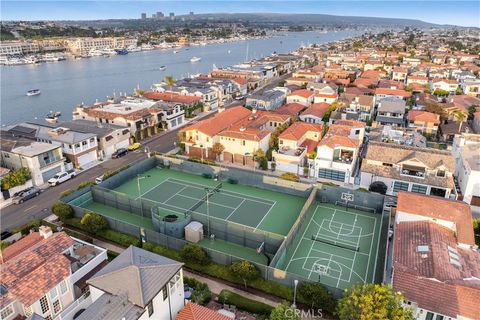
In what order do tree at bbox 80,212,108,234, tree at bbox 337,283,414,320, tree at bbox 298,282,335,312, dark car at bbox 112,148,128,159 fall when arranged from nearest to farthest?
1. tree at bbox 337,283,414,320
2. tree at bbox 298,282,335,312
3. tree at bbox 80,212,108,234
4. dark car at bbox 112,148,128,159

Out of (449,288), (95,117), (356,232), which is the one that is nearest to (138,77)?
(95,117)

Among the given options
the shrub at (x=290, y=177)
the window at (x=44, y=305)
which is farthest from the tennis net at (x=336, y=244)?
the window at (x=44, y=305)

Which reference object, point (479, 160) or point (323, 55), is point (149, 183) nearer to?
point (479, 160)

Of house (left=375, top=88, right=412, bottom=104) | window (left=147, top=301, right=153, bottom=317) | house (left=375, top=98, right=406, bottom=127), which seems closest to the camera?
window (left=147, top=301, right=153, bottom=317)

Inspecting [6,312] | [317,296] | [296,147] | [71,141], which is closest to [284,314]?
[317,296]

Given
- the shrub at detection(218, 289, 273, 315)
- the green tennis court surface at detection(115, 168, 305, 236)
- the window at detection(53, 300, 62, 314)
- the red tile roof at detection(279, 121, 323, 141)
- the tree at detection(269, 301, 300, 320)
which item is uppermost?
the red tile roof at detection(279, 121, 323, 141)

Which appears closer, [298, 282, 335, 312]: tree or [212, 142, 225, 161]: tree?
[298, 282, 335, 312]: tree

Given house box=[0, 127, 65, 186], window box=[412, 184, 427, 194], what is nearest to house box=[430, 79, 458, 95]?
window box=[412, 184, 427, 194]

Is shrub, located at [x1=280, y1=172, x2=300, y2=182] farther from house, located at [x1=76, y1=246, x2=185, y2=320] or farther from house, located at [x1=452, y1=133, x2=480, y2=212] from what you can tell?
house, located at [x1=76, y1=246, x2=185, y2=320]
